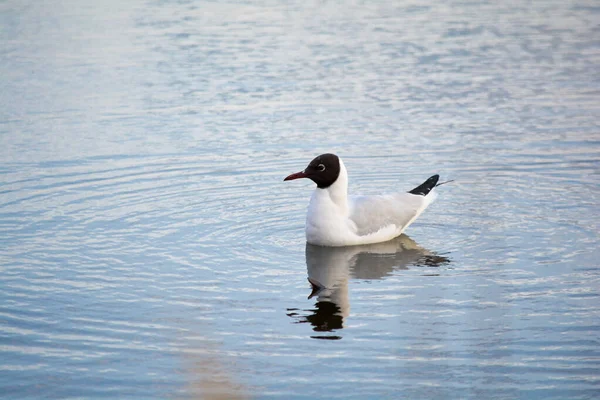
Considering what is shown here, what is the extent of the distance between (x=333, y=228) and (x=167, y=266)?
211 centimetres

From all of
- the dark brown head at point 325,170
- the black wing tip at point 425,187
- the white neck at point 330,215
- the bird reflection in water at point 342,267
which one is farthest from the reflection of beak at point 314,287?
the black wing tip at point 425,187

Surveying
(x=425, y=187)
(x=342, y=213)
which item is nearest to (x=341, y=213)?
(x=342, y=213)

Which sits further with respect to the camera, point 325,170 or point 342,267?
point 325,170

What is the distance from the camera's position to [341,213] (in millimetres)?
12281

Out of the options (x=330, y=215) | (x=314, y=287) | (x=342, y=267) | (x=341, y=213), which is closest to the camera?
(x=314, y=287)

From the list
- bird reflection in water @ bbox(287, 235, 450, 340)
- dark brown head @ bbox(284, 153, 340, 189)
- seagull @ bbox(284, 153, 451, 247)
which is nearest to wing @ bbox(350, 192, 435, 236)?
seagull @ bbox(284, 153, 451, 247)

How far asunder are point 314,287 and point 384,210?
2.20m

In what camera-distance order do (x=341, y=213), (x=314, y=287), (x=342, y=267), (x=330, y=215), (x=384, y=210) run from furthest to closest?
(x=384, y=210) → (x=341, y=213) → (x=330, y=215) → (x=342, y=267) → (x=314, y=287)

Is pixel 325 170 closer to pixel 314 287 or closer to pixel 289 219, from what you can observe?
pixel 289 219

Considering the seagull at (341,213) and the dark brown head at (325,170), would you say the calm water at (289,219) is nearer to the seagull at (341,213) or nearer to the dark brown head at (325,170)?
the seagull at (341,213)

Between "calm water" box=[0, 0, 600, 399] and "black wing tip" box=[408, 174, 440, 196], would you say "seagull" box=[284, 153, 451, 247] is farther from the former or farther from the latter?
"black wing tip" box=[408, 174, 440, 196]

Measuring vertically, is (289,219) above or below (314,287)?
above

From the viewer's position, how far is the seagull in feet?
39.9

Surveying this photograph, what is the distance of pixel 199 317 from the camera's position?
31.5 feet
